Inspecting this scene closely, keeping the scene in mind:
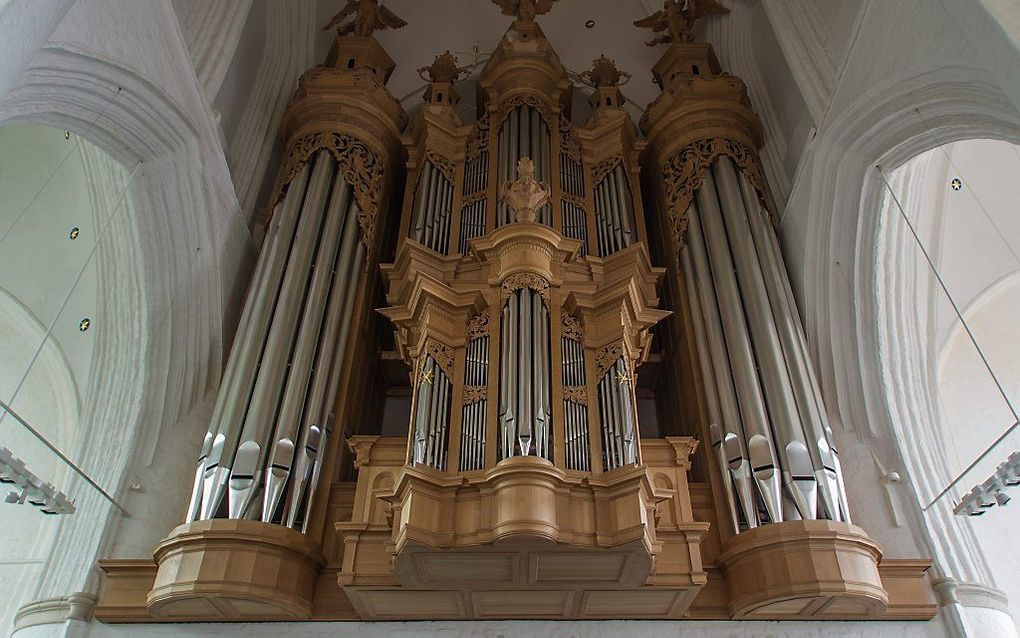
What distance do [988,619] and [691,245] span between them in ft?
11.7

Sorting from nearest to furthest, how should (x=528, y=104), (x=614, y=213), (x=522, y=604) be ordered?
(x=522, y=604) < (x=614, y=213) < (x=528, y=104)

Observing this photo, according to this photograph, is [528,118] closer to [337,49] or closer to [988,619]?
[337,49]

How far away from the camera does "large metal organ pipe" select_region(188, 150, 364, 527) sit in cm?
512

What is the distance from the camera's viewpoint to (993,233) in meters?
6.96

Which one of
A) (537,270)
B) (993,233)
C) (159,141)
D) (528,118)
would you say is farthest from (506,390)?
(993,233)

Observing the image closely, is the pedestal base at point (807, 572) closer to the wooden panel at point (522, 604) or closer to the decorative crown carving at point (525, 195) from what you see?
the wooden panel at point (522, 604)

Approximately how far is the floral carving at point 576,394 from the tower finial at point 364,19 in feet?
17.9

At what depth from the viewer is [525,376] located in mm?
5184

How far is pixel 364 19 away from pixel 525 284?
486 cm

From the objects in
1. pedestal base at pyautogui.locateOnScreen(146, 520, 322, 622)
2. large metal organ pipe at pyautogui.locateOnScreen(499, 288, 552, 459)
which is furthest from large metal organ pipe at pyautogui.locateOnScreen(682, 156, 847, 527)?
pedestal base at pyautogui.locateOnScreen(146, 520, 322, 622)

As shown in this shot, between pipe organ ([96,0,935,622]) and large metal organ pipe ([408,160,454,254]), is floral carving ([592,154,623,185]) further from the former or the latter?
large metal organ pipe ([408,160,454,254])

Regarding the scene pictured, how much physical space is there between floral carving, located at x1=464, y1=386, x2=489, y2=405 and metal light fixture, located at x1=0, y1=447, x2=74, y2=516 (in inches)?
94.6

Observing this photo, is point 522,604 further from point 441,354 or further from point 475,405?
point 441,354

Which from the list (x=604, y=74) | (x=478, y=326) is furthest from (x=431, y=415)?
(x=604, y=74)
